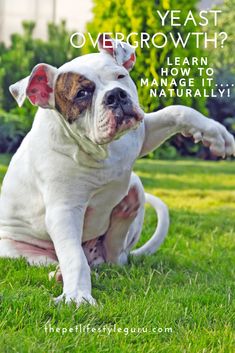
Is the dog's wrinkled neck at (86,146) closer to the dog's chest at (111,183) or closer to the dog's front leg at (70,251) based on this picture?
the dog's chest at (111,183)

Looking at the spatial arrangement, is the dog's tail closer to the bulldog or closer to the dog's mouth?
the bulldog

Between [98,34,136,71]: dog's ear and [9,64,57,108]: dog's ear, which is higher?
[98,34,136,71]: dog's ear

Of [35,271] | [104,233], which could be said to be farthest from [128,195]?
[35,271]

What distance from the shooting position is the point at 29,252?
3672 millimetres

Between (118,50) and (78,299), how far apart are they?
1.01m

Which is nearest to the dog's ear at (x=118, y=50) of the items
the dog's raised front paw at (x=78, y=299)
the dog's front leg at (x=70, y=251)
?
the dog's front leg at (x=70, y=251)

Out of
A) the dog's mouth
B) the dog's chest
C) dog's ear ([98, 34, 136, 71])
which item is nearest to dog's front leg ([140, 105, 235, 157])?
the dog's chest

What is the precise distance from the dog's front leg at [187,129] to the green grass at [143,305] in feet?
1.95

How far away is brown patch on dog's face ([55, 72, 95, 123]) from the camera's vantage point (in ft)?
9.95

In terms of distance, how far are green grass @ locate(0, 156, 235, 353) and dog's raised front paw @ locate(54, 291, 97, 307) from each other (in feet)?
0.13

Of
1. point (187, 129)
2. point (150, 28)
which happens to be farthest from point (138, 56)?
point (187, 129)

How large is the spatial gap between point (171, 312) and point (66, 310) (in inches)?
15.5

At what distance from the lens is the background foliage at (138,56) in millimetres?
9039

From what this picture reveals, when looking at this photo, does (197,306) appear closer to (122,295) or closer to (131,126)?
(122,295)
